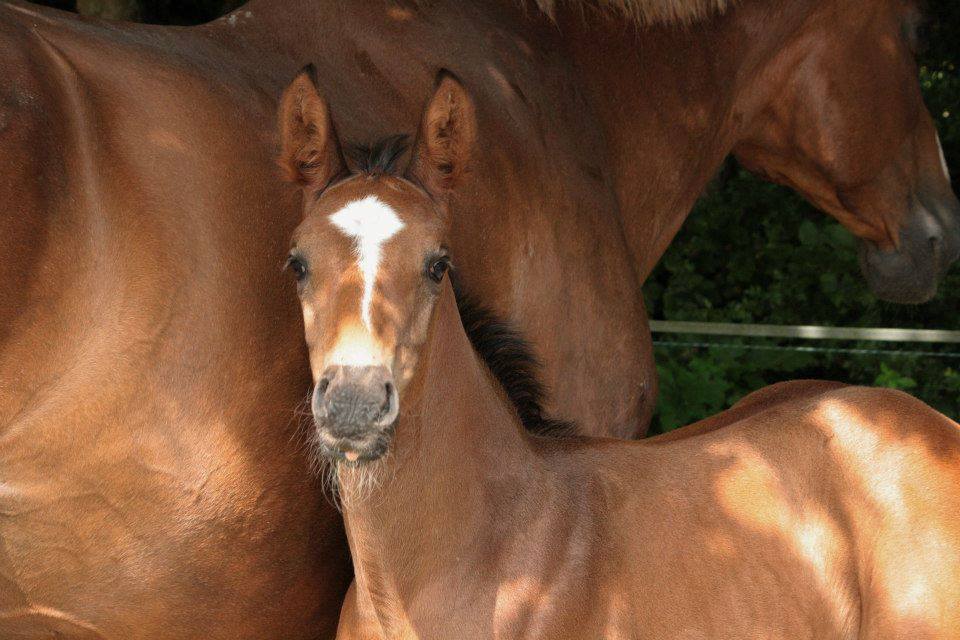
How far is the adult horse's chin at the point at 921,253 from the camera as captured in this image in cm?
480

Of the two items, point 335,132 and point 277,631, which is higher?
point 335,132

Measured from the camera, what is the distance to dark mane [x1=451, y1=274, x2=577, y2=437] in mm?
3160

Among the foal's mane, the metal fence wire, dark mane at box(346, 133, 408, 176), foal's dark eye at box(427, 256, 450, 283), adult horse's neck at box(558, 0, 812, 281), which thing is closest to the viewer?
foal's dark eye at box(427, 256, 450, 283)

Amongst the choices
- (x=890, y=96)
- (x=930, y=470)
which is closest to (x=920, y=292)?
(x=890, y=96)

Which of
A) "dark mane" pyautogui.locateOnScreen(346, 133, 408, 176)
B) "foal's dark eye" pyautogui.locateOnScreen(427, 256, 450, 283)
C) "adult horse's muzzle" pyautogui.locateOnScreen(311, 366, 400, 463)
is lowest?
"adult horse's muzzle" pyautogui.locateOnScreen(311, 366, 400, 463)

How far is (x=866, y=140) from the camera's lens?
15.1 feet

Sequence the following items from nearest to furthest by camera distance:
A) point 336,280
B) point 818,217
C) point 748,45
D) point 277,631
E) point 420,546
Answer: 1. point 336,280
2. point 420,546
3. point 277,631
4. point 748,45
5. point 818,217

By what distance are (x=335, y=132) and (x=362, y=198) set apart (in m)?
0.28

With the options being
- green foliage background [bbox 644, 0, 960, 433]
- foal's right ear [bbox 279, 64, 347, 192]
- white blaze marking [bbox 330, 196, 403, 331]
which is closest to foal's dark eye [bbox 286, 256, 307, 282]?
white blaze marking [bbox 330, 196, 403, 331]

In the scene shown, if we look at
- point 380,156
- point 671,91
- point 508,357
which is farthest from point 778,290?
point 380,156

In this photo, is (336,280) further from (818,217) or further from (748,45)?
(818,217)

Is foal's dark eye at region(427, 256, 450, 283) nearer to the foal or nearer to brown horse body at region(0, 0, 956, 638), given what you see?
the foal

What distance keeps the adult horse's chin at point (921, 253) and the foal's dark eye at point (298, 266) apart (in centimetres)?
304

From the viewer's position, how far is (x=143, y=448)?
103 inches
